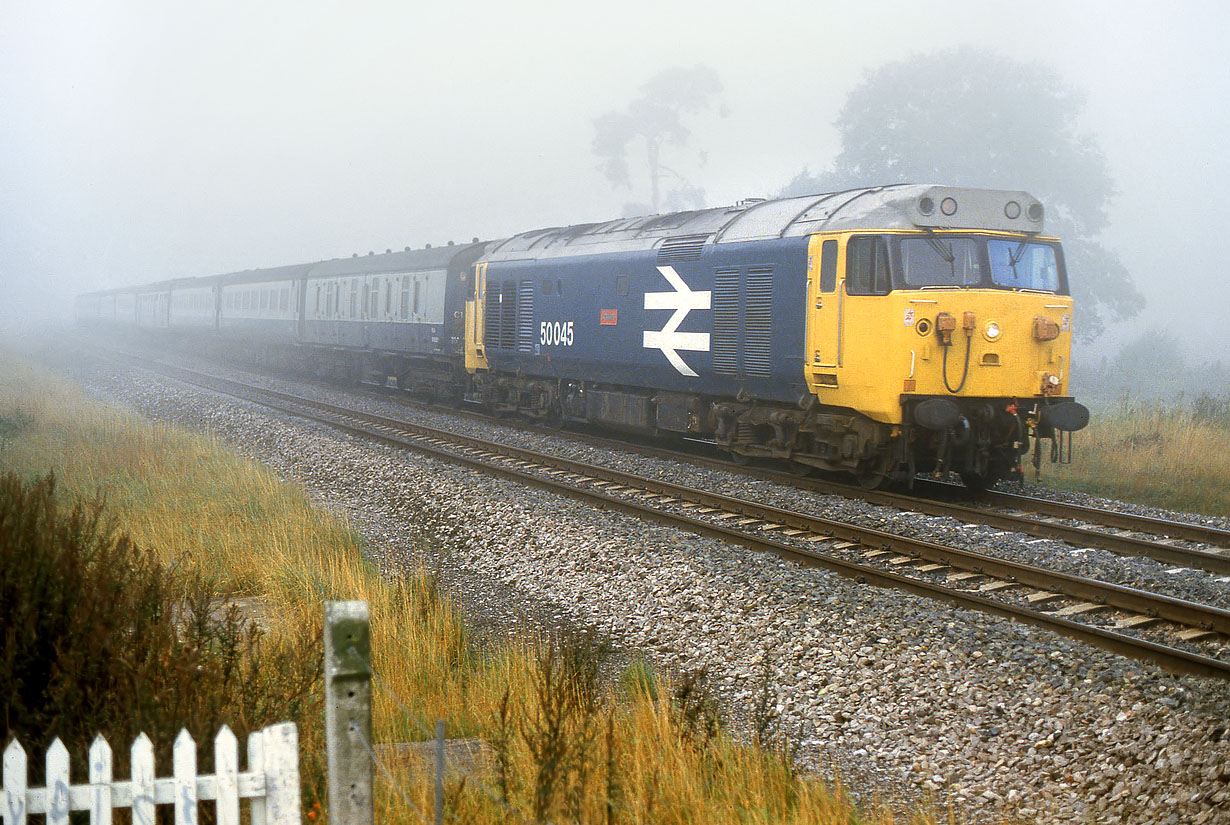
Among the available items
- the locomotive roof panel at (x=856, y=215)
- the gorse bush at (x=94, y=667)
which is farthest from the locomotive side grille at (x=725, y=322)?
the gorse bush at (x=94, y=667)

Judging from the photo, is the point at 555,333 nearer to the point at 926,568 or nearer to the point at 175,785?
the point at 926,568

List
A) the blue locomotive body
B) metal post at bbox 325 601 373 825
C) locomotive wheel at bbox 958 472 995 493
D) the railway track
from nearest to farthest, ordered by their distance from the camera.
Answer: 1. metal post at bbox 325 601 373 825
2. the railway track
3. locomotive wheel at bbox 958 472 995 493
4. the blue locomotive body

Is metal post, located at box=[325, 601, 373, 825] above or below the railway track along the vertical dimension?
above

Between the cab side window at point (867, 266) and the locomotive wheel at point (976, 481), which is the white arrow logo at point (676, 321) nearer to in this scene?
the cab side window at point (867, 266)

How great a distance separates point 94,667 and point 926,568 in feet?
21.1

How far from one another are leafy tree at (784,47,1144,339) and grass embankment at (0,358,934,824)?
114 ft

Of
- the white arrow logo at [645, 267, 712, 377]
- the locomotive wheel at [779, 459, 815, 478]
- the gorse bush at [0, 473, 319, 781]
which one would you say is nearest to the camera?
the gorse bush at [0, 473, 319, 781]

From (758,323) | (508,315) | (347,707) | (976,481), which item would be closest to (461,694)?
(347,707)

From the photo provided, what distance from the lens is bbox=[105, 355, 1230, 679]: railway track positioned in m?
6.88

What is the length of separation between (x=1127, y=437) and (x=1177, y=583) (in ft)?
27.8

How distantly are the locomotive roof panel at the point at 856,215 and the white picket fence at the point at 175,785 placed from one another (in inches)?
387

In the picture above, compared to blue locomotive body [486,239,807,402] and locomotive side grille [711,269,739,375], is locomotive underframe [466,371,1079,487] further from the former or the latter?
locomotive side grille [711,269,739,375]

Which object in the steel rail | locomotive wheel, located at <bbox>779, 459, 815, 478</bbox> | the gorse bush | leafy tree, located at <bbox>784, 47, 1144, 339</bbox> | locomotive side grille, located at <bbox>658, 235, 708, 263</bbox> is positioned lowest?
the steel rail

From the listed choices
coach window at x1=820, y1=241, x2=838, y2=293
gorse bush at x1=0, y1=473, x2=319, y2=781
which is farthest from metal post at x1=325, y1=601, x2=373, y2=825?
coach window at x1=820, y1=241, x2=838, y2=293
